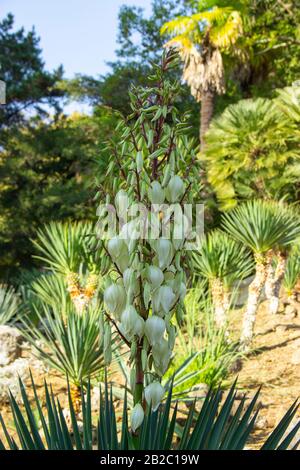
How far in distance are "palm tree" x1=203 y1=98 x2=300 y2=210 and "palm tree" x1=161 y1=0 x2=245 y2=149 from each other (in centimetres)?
222

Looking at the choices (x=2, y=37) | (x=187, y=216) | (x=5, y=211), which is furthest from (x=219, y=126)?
(x=187, y=216)

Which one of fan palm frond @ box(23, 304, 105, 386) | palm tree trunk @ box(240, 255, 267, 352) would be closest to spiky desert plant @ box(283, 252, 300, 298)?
palm tree trunk @ box(240, 255, 267, 352)

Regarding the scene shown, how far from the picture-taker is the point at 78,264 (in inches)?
230

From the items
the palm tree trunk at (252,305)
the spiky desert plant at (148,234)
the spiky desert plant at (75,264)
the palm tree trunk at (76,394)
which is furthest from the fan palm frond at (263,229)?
the spiky desert plant at (148,234)

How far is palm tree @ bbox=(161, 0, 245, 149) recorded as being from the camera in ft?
40.4

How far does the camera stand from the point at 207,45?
41.5 feet

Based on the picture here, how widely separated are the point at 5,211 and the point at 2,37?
177 inches

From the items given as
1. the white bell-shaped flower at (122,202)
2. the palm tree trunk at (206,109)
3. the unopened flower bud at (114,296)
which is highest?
the palm tree trunk at (206,109)

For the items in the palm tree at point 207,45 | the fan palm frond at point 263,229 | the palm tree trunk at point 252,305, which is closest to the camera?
the palm tree trunk at point 252,305

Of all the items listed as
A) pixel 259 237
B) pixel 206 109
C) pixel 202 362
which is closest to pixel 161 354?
pixel 202 362

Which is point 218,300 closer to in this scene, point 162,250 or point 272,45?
point 162,250

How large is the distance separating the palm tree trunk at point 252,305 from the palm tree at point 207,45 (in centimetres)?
716

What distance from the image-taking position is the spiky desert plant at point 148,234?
1794 millimetres

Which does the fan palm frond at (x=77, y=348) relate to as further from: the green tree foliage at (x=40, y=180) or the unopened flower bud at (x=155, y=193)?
the green tree foliage at (x=40, y=180)
